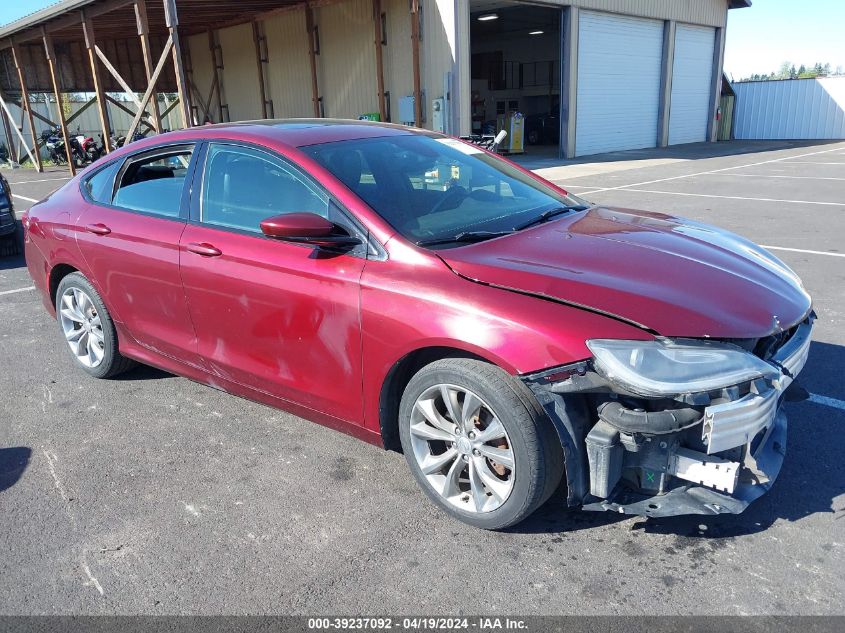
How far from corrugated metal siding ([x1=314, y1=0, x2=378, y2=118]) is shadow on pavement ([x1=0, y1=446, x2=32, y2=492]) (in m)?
17.2

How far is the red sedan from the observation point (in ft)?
7.75

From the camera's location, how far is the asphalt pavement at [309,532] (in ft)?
7.83

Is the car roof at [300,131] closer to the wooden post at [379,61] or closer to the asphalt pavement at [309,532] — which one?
the asphalt pavement at [309,532]

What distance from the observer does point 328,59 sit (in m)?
20.3

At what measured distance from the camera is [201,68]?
86.6ft

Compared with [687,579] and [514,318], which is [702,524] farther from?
[514,318]

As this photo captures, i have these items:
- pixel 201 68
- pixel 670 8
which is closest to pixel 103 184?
pixel 670 8

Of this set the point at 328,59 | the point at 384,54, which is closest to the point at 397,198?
the point at 384,54

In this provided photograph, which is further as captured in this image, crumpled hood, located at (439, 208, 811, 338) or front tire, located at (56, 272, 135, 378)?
front tire, located at (56, 272, 135, 378)

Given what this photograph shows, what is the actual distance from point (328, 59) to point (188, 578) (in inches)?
788

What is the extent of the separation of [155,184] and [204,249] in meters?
0.81

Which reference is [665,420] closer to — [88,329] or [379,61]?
[88,329]

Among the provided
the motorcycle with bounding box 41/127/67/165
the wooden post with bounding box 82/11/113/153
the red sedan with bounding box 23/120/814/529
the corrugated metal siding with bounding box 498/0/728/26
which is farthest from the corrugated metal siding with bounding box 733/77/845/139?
the red sedan with bounding box 23/120/814/529

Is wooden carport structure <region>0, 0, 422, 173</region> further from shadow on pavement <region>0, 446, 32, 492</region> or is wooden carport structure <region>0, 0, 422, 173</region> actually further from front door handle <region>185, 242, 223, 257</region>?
shadow on pavement <region>0, 446, 32, 492</region>
